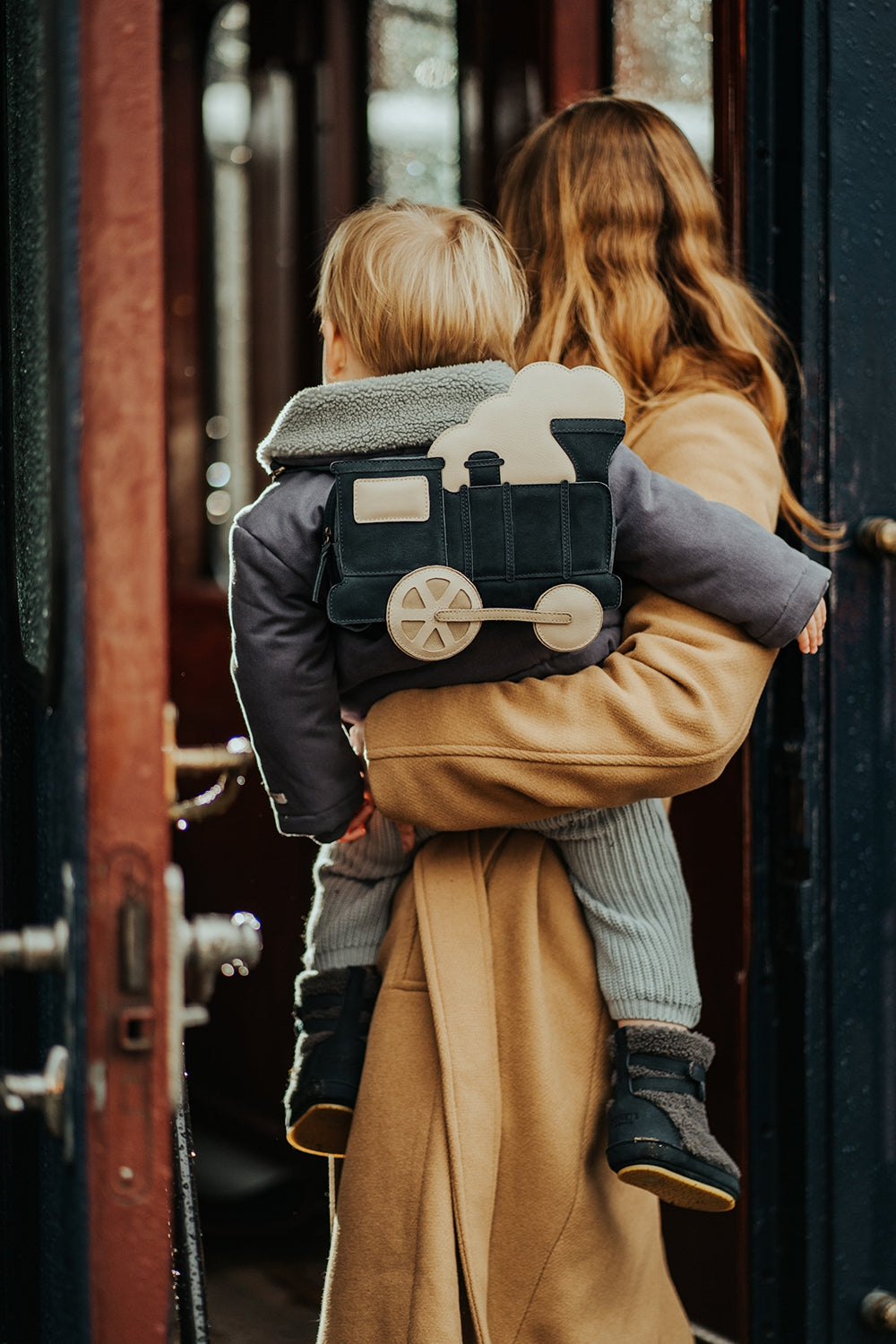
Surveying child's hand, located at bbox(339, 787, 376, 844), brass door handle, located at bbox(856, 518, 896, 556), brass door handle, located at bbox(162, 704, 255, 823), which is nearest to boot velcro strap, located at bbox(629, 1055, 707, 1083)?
child's hand, located at bbox(339, 787, 376, 844)

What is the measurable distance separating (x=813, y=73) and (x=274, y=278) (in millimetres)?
1879

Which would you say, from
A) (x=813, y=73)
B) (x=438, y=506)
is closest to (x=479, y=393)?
(x=438, y=506)

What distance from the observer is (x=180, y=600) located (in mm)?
2768

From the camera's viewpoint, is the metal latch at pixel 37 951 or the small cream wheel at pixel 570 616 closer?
the metal latch at pixel 37 951

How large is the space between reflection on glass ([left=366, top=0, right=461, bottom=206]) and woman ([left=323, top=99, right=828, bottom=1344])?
1.19 m

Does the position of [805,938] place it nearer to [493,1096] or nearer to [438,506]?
[493,1096]

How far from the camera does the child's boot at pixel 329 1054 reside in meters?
1.37

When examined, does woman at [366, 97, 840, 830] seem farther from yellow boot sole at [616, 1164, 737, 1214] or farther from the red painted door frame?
the red painted door frame

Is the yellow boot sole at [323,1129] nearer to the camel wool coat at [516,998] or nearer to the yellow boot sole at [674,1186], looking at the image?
the camel wool coat at [516,998]

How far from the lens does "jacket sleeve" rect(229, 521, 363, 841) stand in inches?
48.7

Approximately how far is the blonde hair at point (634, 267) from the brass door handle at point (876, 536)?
0.20 metres

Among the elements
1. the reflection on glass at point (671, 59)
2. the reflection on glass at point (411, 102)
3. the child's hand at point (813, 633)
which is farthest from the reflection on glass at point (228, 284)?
the child's hand at point (813, 633)

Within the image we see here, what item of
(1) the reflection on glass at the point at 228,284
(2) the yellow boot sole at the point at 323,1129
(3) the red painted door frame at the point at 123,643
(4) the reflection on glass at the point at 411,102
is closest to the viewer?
(3) the red painted door frame at the point at 123,643

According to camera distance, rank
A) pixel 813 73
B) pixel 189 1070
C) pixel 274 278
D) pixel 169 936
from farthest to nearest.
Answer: pixel 274 278
pixel 189 1070
pixel 813 73
pixel 169 936
